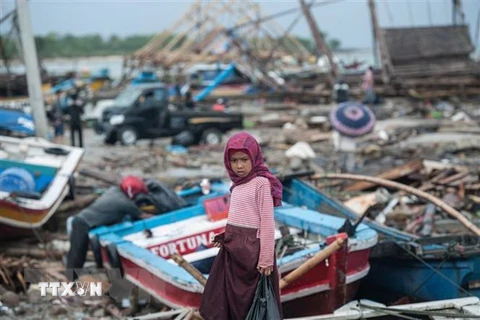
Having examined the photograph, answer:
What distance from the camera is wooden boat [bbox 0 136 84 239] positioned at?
8703 millimetres

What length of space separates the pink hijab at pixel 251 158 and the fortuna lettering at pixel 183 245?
3.02 metres

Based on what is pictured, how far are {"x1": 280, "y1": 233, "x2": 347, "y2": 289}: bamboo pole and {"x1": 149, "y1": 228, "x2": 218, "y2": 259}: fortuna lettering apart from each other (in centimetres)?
169

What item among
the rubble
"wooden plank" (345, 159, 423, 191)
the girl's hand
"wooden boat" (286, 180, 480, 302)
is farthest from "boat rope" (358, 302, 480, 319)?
"wooden plank" (345, 159, 423, 191)

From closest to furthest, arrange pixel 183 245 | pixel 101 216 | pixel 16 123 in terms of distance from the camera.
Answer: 1. pixel 183 245
2. pixel 101 216
3. pixel 16 123

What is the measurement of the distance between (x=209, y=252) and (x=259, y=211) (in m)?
2.68

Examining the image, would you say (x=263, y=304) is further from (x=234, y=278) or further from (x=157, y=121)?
(x=157, y=121)

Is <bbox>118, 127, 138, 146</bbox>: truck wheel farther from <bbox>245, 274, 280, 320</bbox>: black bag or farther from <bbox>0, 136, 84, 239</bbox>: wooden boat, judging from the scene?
<bbox>245, 274, 280, 320</bbox>: black bag

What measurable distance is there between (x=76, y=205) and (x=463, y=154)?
835cm

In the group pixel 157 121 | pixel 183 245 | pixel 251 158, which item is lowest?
pixel 183 245

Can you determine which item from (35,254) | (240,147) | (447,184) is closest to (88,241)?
(35,254)

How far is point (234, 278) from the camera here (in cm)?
426

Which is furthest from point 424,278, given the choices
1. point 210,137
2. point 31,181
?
point 210,137

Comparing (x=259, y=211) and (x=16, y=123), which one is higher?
(x=16, y=123)

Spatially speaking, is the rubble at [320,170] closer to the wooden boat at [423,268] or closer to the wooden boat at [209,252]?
the wooden boat at [209,252]
